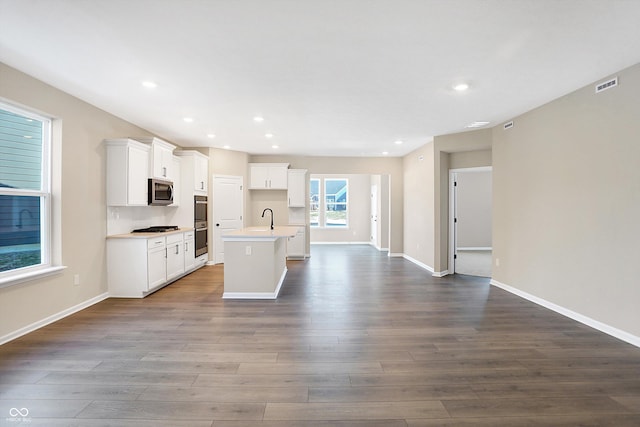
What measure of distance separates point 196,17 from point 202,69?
856 mm

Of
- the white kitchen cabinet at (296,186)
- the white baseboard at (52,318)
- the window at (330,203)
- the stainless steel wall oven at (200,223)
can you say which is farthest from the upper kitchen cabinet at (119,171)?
the window at (330,203)

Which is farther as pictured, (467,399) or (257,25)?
(257,25)

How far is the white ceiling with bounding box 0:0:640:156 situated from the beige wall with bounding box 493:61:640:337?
0.35m

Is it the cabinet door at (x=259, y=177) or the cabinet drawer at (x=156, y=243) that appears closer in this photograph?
the cabinet drawer at (x=156, y=243)

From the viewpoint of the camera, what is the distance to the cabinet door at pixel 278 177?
7555mm

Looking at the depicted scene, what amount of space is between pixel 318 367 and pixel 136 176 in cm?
394

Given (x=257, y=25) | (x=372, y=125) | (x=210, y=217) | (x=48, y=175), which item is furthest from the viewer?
(x=210, y=217)

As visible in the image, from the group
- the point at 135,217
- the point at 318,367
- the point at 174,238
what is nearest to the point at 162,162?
the point at 135,217

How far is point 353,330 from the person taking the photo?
10.4 ft

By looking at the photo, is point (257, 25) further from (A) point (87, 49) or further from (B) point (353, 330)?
(B) point (353, 330)

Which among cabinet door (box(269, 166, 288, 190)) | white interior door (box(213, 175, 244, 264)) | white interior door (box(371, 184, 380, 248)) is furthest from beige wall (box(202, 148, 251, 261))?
white interior door (box(371, 184, 380, 248))

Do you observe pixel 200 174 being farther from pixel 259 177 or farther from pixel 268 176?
pixel 268 176

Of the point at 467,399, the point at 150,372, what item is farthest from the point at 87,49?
the point at 467,399

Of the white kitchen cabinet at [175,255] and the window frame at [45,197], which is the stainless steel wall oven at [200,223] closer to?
the white kitchen cabinet at [175,255]
